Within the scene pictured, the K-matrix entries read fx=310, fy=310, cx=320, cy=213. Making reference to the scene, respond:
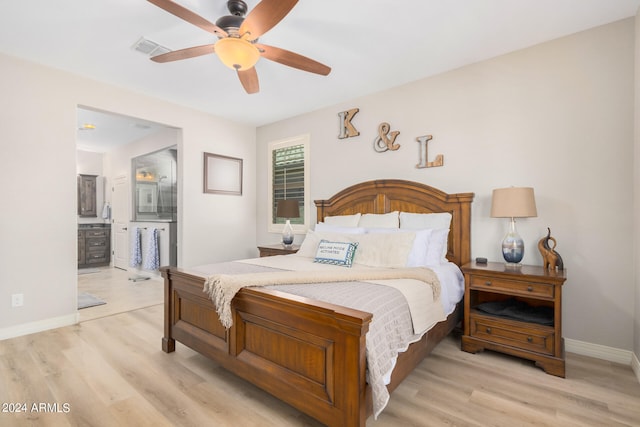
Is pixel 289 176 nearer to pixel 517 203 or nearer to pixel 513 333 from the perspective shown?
pixel 517 203

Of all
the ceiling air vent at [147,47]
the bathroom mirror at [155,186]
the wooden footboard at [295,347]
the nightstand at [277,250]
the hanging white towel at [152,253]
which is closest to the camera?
the wooden footboard at [295,347]

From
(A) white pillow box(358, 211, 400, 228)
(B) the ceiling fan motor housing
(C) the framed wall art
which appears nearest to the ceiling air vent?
(B) the ceiling fan motor housing

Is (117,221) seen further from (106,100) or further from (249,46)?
(249,46)

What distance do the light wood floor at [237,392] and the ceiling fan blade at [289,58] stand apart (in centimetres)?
238

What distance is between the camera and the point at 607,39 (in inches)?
99.1

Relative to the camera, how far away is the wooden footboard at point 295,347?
1.43 meters

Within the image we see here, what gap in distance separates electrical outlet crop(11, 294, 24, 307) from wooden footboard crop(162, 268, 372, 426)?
2010mm

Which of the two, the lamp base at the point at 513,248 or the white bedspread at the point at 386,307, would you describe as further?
the lamp base at the point at 513,248

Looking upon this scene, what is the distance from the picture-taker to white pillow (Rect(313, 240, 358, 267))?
2.85 meters

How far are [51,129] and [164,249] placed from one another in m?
2.63

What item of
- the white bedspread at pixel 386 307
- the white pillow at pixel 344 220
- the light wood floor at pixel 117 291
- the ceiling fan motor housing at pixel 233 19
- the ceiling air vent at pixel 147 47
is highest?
the ceiling air vent at pixel 147 47

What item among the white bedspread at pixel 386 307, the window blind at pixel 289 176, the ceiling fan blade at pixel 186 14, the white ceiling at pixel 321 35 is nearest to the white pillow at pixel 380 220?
the white bedspread at pixel 386 307

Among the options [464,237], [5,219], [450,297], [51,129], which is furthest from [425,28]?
[5,219]

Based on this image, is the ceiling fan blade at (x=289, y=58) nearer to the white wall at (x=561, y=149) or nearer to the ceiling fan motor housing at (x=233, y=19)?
the ceiling fan motor housing at (x=233, y=19)
